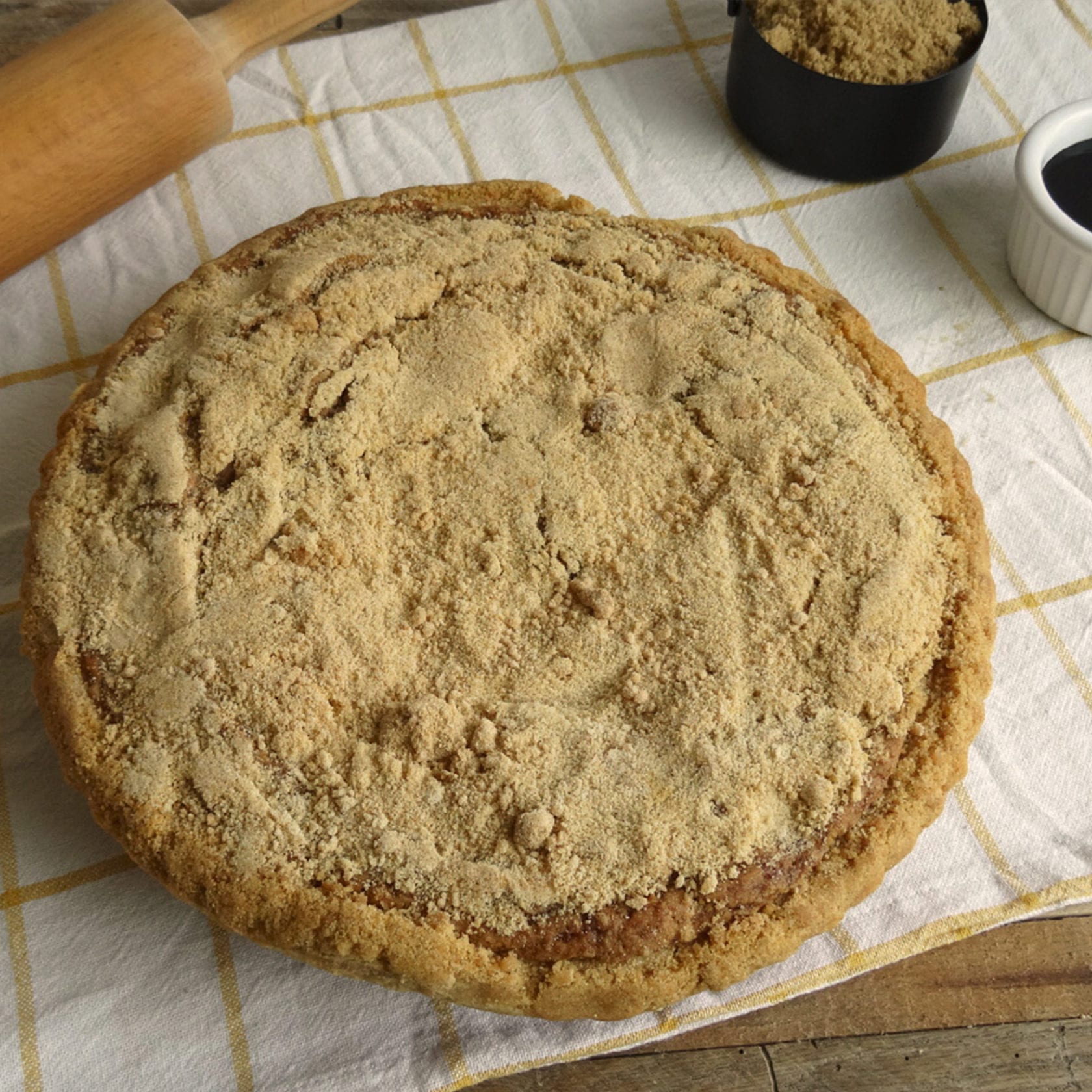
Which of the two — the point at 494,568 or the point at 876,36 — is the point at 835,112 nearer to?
the point at 876,36

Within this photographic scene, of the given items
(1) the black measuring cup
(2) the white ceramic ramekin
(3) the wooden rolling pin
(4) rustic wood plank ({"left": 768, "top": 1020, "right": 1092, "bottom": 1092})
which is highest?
(3) the wooden rolling pin

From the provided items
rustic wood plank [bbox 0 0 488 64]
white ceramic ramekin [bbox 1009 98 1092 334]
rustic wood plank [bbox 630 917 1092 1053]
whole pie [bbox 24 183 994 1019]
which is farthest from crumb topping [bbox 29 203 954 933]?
rustic wood plank [bbox 0 0 488 64]

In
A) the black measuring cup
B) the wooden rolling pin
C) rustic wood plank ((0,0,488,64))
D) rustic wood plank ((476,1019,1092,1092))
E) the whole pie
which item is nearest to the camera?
the whole pie

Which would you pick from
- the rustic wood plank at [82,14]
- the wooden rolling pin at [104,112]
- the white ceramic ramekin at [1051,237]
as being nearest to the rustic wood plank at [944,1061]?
the white ceramic ramekin at [1051,237]

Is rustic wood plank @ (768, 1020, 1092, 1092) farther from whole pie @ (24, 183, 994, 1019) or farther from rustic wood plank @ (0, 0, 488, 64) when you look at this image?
rustic wood plank @ (0, 0, 488, 64)

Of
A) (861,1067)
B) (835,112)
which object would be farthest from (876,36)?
(861,1067)

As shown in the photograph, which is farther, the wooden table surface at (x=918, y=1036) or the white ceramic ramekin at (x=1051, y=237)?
the white ceramic ramekin at (x=1051, y=237)

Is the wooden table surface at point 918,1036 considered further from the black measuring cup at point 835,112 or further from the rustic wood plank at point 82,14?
the rustic wood plank at point 82,14
